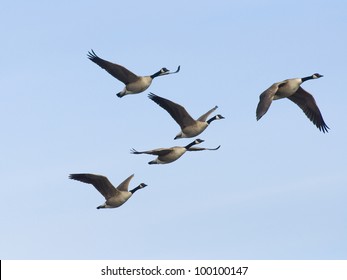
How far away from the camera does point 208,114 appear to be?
2827 centimetres

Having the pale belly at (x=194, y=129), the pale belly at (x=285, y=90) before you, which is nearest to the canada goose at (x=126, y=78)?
the pale belly at (x=194, y=129)

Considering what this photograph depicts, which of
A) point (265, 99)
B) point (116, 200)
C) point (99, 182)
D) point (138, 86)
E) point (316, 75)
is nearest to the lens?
point (265, 99)

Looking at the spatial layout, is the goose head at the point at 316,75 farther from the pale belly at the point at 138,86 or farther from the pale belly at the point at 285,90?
the pale belly at the point at 138,86

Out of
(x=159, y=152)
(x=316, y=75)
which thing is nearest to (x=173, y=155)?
(x=159, y=152)

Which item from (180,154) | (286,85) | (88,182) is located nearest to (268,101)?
(286,85)

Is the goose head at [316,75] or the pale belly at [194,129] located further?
the goose head at [316,75]

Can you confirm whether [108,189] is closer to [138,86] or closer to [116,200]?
[116,200]

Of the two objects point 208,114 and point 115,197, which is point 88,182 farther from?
point 208,114

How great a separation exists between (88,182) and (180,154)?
2.61m

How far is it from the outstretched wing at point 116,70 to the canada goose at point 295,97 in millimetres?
4201

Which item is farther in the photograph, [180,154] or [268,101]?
[180,154]

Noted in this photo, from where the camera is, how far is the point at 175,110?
26.4 m

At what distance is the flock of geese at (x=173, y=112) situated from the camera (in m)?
24.8

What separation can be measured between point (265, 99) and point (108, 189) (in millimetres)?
4548
